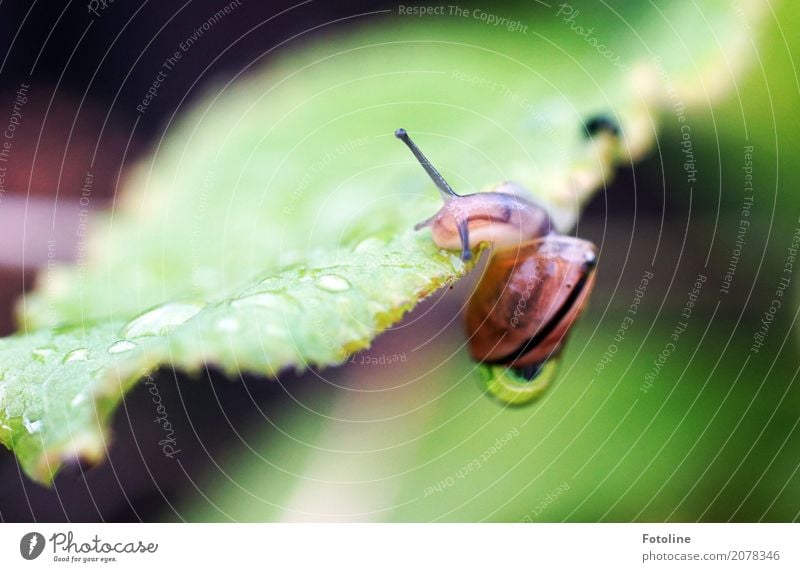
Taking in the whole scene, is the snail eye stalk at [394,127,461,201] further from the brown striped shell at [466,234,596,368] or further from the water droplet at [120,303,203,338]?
the water droplet at [120,303,203,338]

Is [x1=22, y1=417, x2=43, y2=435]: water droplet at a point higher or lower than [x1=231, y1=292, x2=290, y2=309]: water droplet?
lower

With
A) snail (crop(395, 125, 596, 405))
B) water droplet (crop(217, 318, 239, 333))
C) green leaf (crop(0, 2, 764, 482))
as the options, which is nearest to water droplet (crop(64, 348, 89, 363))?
green leaf (crop(0, 2, 764, 482))

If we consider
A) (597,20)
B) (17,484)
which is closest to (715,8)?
(597,20)

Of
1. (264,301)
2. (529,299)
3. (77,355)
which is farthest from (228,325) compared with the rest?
(529,299)

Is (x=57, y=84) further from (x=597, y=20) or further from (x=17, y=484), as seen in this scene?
(x=597, y=20)

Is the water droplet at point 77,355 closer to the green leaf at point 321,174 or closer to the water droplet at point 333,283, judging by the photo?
the green leaf at point 321,174

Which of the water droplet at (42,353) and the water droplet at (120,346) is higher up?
the water droplet at (42,353)

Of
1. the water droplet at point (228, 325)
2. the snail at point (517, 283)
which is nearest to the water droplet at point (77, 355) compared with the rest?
the water droplet at point (228, 325)

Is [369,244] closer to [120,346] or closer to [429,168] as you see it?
[429,168]
